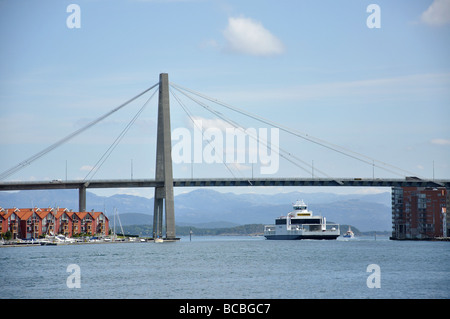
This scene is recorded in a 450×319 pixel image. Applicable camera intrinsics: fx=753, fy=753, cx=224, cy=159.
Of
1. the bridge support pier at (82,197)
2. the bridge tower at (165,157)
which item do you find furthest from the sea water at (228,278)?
the bridge support pier at (82,197)

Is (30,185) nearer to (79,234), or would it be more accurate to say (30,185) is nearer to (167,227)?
(79,234)

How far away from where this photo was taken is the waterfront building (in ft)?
389

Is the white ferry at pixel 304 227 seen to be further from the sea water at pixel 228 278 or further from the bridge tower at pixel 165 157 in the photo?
the sea water at pixel 228 278

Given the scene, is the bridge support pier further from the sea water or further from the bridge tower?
the sea water

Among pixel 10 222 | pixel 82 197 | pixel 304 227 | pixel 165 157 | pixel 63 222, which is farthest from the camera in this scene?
pixel 304 227

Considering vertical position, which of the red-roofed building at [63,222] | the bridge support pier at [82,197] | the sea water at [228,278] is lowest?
the sea water at [228,278]

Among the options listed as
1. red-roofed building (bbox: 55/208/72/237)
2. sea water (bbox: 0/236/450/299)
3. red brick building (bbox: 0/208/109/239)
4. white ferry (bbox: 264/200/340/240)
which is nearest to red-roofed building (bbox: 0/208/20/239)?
red brick building (bbox: 0/208/109/239)

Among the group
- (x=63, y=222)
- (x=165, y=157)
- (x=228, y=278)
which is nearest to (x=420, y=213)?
(x=165, y=157)

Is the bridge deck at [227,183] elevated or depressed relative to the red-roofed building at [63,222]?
elevated

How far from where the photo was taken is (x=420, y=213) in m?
124

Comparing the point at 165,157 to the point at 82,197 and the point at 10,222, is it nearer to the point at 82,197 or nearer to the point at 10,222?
the point at 82,197

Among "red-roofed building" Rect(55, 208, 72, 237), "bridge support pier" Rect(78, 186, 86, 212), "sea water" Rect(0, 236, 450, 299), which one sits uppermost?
"bridge support pier" Rect(78, 186, 86, 212)

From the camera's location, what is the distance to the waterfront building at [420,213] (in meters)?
119
